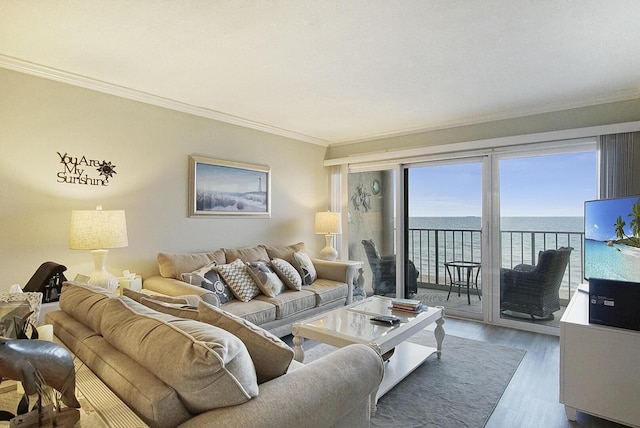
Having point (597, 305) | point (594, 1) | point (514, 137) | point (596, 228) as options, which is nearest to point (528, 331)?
point (596, 228)

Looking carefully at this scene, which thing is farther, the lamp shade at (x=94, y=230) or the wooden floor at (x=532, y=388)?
the lamp shade at (x=94, y=230)

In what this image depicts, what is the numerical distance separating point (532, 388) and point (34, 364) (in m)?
2.94

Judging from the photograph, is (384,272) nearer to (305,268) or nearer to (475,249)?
(475,249)

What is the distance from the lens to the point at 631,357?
6.66 ft

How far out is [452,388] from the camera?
253cm

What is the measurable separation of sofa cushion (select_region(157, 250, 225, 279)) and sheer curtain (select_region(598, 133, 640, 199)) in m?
3.93

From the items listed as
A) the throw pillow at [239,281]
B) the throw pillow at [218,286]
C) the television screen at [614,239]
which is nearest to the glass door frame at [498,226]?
the television screen at [614,239]

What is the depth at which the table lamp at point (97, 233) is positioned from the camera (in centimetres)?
266

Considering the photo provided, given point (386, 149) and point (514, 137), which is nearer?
point (514, 137)

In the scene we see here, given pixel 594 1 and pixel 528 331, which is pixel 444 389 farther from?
pixel 594 1

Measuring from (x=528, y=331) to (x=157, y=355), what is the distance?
397 cm

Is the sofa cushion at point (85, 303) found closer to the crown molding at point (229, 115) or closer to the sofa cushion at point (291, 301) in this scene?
the sofa cushion at point (291, 301)

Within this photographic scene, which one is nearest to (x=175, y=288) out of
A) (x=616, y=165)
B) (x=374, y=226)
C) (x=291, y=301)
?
(x=291, y=301)

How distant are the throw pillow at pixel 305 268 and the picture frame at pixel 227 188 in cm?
77
